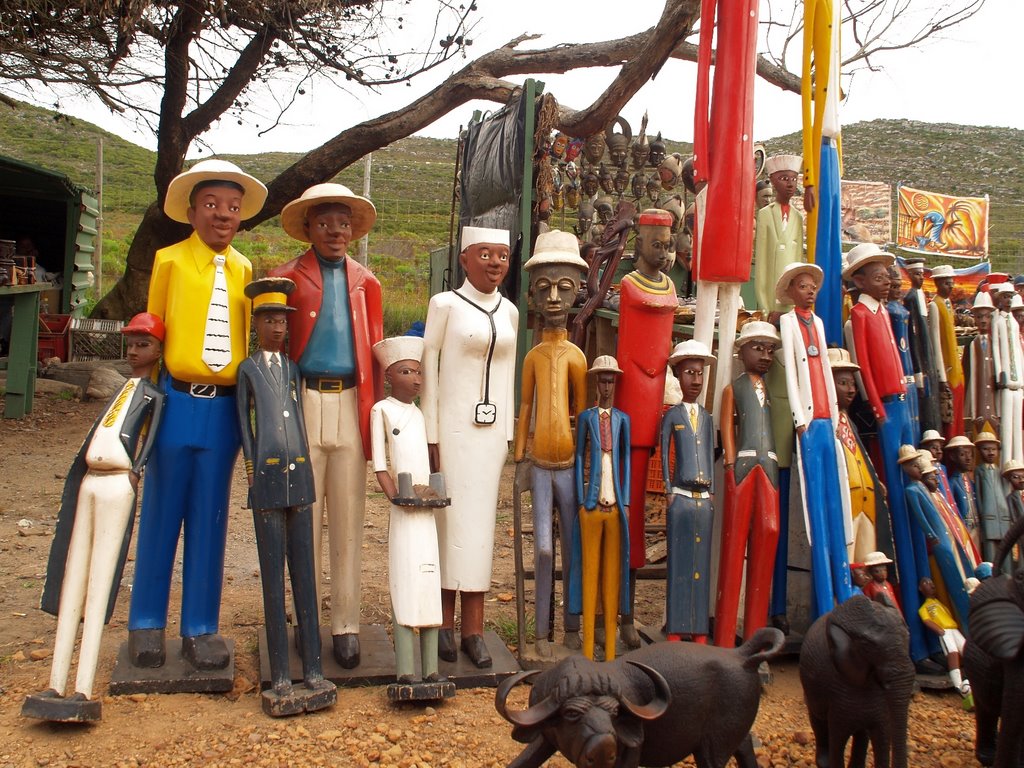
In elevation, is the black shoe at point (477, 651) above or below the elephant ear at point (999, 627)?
below

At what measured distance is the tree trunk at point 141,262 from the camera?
10570 millimetres

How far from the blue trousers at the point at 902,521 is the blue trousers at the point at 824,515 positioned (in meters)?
0.45

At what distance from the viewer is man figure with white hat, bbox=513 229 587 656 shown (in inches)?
169

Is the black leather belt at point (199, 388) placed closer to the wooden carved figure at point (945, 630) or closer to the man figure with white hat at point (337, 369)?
the man figure with white hat at point (337, 369)

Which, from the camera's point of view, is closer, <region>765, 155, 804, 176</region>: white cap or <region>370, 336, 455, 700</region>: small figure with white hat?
<region>370, 336, 455, 700</region>: small figure with white hat

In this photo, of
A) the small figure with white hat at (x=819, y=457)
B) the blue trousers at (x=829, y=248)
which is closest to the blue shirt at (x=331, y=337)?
the small figure with white hat at (x=819, y=457)

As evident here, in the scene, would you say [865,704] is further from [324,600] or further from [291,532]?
[324,600]

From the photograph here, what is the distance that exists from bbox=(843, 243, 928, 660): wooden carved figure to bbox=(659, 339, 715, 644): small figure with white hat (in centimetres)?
94

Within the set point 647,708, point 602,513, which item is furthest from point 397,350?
point 647,708

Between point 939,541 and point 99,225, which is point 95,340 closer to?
point 99,225

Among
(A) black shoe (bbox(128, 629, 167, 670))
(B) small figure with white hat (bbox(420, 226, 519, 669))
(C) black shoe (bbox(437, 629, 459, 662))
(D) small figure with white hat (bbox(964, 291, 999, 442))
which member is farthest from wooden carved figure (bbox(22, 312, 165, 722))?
(D) small figure with white hat (bbox(964, 291, 999, 442))

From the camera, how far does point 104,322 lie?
12914 millimetres

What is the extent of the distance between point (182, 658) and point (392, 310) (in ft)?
42.3

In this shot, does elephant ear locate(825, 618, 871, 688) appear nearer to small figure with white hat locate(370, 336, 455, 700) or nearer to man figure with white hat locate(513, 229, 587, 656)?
man figure with white hat locate(513, 229, 587, 656)
